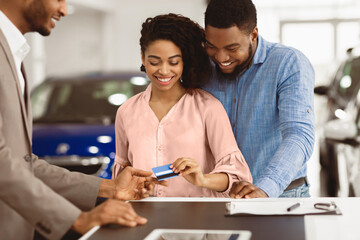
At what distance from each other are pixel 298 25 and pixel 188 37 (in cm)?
1294

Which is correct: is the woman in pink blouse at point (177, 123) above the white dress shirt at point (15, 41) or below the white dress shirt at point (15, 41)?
below

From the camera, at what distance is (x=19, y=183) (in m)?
1.68

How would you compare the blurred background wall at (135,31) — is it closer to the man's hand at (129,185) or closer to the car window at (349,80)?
the car window at (349,80)

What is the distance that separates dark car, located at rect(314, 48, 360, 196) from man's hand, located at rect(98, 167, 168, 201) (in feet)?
9.32

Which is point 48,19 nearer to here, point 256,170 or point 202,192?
point 202,192

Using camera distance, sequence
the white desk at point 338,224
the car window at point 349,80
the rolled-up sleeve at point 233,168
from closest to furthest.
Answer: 1. the white desk at point 338,224
2. the rolled-up sleeve at point 233,168
3. the car window at point 349,80

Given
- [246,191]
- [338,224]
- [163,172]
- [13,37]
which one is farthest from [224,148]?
[13,37]

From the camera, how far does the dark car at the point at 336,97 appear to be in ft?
16.0

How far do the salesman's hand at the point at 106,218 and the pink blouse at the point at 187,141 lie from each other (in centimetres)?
58

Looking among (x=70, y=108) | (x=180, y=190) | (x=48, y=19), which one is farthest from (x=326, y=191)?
(x=48, y=19)

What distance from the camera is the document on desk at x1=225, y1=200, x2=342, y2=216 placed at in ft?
6.14

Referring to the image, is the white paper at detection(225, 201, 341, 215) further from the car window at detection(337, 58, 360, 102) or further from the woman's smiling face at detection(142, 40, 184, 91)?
the car window at detection(337, 58, 360, 102)

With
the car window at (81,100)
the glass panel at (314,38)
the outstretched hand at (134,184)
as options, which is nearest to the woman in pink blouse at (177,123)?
the outstretched hand at (134,184)

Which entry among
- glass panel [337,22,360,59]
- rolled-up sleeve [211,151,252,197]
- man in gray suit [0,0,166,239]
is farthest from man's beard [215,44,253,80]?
glass panel [337,22,360,59]
